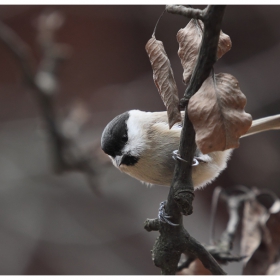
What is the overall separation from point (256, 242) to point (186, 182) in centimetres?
55

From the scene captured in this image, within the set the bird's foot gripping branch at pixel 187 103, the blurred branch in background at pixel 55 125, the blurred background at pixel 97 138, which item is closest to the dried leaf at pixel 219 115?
the bird's foot gripping branch at pixel 187 103

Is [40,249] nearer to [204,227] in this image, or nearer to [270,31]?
[204,227]

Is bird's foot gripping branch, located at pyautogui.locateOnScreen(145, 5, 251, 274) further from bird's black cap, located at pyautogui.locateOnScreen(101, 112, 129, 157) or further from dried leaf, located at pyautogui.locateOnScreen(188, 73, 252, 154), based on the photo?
bird's black cap, located at pyautogui.locateOnScreen(101, 112, 129, 157)

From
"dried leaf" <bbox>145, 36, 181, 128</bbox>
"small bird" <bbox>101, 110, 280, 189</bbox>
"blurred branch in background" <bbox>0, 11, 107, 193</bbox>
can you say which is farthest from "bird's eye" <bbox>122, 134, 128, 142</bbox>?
"blurred branch in background" <bbox>0, 11, 107, 193</bbox>

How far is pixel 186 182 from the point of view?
68cm

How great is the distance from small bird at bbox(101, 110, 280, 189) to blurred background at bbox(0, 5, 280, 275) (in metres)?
0.89

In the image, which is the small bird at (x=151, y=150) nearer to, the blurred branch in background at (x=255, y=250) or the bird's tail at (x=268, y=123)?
the bird's tail at (x=268, y=123)

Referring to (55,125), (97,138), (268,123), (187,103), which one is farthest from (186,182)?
(97,138)

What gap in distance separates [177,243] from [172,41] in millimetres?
1512

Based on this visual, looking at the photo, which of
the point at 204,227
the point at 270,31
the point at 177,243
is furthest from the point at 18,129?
the point at 177,243

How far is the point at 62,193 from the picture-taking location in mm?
2285

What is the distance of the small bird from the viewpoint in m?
1.05

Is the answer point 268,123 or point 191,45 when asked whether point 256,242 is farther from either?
point 191,45

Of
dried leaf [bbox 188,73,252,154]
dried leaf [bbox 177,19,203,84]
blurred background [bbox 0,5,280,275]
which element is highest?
dried leaf [bbox 177,19,203,84]
